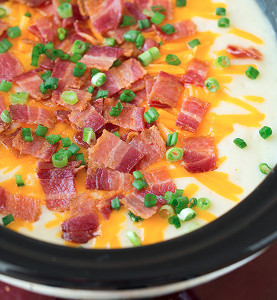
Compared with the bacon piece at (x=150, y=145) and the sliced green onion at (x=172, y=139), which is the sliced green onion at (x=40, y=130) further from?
the sliced green onion at (x=172, y=139)

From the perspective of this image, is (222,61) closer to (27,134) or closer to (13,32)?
(27,134)

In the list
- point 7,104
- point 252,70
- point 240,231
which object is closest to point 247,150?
point 252,70

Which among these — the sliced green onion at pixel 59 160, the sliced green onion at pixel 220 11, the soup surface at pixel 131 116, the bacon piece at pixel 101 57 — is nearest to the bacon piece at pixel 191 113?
the soup surface at pixel 131 116

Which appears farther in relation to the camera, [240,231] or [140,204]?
[140,204]

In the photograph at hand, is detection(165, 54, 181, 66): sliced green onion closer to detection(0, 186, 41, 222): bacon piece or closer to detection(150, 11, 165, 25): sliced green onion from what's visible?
detection(150, 11, 165, 25): sliced green onion

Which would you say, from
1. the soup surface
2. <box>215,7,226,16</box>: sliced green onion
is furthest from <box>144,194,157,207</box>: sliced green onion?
<box>215,7,226,16</box>: sliced green onion

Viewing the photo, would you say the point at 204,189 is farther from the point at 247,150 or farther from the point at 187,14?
the point at 187,14

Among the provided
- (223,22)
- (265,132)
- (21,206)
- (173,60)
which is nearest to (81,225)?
(21,206)
